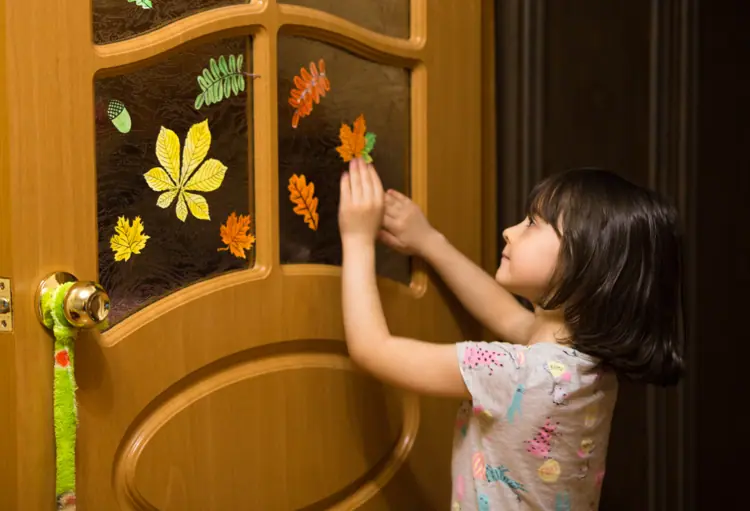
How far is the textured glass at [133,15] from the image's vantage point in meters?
0.98

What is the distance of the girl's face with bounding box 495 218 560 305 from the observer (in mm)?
1122

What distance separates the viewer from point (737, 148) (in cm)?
186

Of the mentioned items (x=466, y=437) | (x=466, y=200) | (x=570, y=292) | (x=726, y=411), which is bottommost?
(x=726, y=411)

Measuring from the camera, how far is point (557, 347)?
1.10m

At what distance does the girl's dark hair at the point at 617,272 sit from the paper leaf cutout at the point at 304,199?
1.04 ft

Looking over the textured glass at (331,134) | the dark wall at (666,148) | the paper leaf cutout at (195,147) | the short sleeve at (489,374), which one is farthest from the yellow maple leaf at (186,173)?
the dark wall at (666,148)

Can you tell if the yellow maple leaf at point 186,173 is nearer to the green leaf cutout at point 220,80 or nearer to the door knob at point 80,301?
the green leaf cutout at point 220,80

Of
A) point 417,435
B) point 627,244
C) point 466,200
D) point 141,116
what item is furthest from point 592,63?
point 141,116

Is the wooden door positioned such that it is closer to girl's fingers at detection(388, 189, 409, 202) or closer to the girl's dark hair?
girl's fingers at detection(388, 189, 409, 202)

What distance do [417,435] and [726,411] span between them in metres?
0.90

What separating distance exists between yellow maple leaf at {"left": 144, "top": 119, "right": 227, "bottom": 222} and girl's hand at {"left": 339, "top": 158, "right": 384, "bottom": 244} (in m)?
0.18

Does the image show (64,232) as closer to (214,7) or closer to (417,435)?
(214,7)

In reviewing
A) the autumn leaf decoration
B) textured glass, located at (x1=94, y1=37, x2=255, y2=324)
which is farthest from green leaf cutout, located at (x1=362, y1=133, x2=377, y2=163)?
textured glass, located at (x1=94, y1=37, x2=255, y2=324)

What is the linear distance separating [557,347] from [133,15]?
26.1 inches
